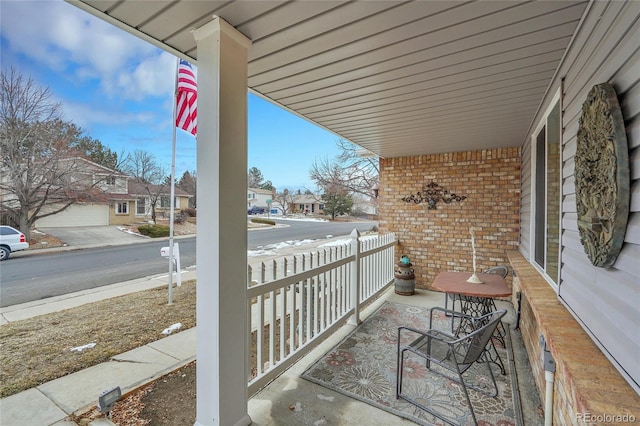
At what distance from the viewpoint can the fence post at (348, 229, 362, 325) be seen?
11.9ft

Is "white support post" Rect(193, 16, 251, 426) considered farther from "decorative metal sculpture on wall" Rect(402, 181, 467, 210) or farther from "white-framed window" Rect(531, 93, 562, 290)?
"decorative metal sculpture on wall" Rect(402, 181, 467, 210)

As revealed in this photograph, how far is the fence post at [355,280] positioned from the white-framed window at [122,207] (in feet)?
76.2

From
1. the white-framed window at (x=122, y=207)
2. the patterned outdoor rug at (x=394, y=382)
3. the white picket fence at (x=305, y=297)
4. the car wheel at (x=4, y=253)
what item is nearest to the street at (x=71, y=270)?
the car wheel at (x=4, y=253)

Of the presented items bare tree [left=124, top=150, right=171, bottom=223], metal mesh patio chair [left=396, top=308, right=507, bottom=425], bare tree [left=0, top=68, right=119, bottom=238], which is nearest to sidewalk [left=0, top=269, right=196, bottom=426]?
metal mesh patio chair [left=396, top=308, right=507, bottom=425]

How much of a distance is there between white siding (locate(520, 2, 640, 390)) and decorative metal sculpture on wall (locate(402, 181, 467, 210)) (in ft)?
10.8

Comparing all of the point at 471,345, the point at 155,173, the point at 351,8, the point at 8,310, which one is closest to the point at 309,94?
the point at 351,8

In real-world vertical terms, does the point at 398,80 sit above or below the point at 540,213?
above

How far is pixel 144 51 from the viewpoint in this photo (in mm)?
18484

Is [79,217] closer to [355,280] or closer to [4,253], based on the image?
[4,253]

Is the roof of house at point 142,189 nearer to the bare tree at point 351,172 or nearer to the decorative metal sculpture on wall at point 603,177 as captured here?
the bare tree at point 351,172

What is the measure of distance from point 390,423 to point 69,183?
61.9 ft

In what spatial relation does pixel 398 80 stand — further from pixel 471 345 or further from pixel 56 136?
pixel 56 136

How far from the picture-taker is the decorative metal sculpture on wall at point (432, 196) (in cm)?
515

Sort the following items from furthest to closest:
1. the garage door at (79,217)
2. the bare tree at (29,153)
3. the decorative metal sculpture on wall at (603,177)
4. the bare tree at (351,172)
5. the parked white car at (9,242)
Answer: the garage door at (79,217) < the bare tree at (351,172) < the bare tree at (29,153) < the parked white car at (9,242) < the decorative metal sculpture on wall at (603,177)
